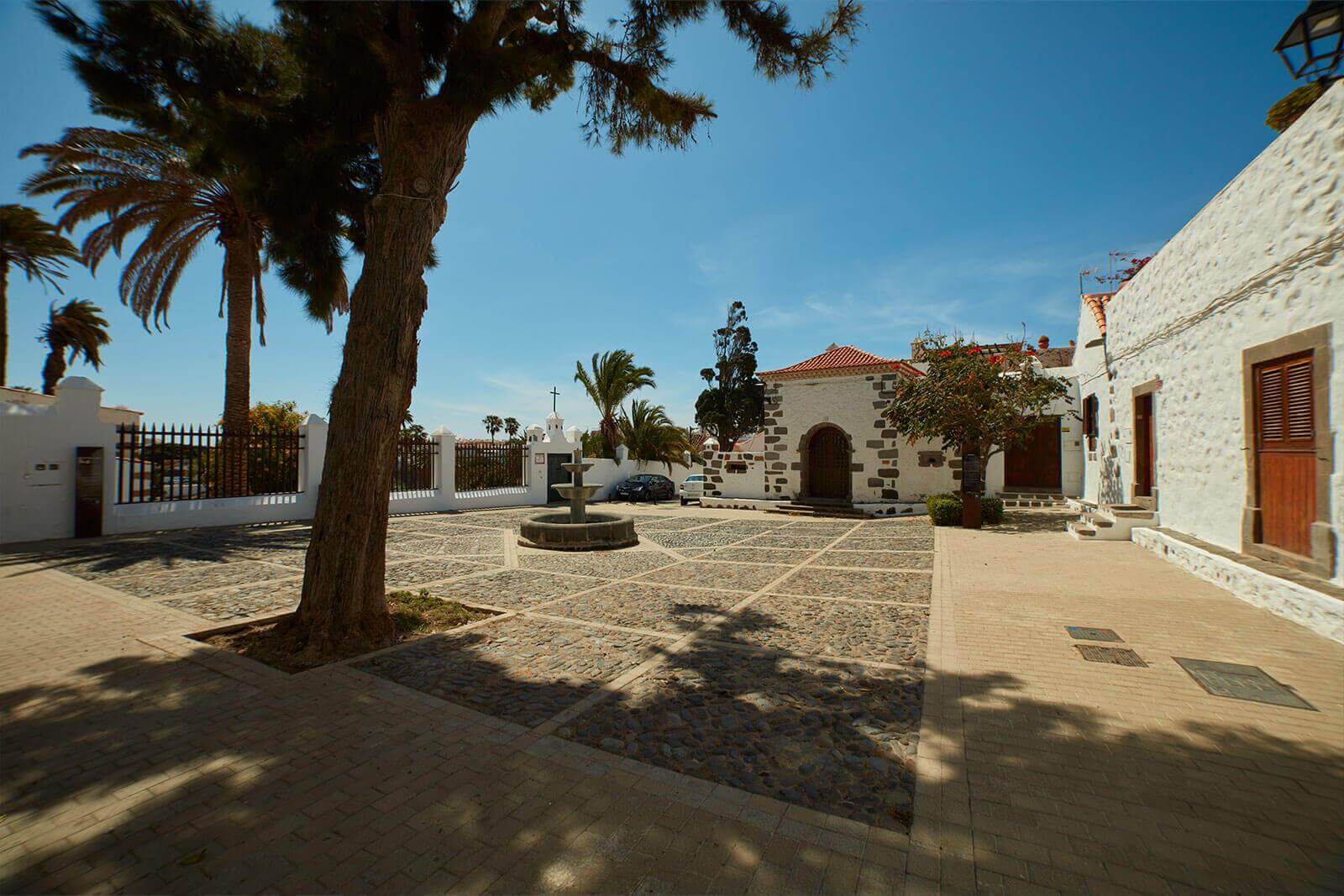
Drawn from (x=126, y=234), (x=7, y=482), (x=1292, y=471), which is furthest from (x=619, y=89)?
(x=126, y=234)

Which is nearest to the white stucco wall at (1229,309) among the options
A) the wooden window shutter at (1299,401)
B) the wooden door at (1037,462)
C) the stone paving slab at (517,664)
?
the wooden window shutter at (1299,401)

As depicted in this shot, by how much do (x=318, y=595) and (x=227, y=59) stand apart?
519cm

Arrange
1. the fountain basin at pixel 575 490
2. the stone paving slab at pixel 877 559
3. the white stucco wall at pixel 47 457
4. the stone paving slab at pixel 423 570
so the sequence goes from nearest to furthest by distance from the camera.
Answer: the stone paving slab at pixel 423 570 → the stone paving slab at pixel 877 559 → the white stucco wall at pixel 47 457 → the fountain basin at pixel 575 490

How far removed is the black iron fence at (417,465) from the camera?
16828 millimetres

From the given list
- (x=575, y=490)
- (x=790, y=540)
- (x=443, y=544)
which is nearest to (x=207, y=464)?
(x=443, y=544)

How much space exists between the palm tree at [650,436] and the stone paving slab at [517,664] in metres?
22.2

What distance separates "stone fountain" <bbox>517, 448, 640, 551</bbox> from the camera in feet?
34.7

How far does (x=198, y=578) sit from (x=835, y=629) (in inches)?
310

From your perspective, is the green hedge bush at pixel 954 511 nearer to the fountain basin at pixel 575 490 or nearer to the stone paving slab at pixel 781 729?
the fountain basin at pixel 575 490

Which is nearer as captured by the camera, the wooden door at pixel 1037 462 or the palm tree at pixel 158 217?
the palm tree at pixel 158 217

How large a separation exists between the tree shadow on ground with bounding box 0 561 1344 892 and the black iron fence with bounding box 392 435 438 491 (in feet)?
44.1

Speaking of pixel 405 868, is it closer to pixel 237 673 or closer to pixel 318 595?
pixel 237 673

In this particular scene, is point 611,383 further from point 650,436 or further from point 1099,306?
point 1099,306

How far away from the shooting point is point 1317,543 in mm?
5555
